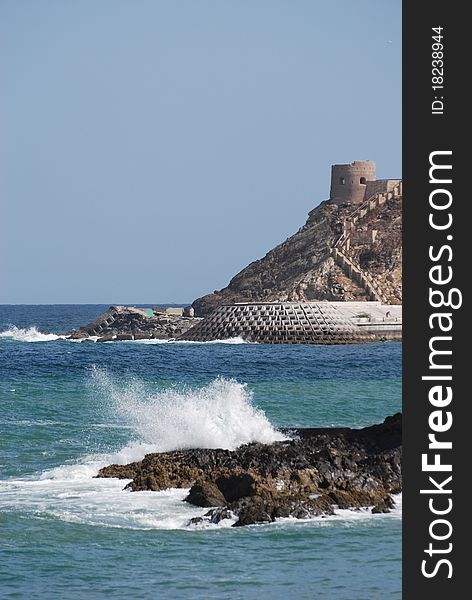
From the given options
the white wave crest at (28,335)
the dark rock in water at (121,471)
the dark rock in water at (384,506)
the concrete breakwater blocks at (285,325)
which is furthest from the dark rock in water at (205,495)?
the white wave crest at (28,335)

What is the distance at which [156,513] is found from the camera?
20.9m

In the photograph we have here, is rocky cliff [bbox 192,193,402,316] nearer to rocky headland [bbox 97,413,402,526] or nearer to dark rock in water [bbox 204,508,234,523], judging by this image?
rocky headland [bbox 97,413,402,526]

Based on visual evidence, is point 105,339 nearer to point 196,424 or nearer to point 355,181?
point 355,181

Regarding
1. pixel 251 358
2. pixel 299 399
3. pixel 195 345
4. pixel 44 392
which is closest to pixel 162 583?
pixel 299 399

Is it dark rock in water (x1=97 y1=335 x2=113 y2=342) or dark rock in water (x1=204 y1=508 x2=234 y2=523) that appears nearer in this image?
dark rock in water (x1=204 y1=508 x2=234 y2=523)

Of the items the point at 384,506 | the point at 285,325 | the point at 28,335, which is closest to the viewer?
the point at 384,506

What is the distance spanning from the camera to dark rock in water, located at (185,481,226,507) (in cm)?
2092

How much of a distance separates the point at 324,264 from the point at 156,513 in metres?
99.4

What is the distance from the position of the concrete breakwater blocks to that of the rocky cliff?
14555mm

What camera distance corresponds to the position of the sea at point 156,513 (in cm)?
1714

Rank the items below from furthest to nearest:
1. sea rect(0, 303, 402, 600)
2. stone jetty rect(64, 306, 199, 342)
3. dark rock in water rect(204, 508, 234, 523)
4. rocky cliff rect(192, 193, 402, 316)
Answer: rocky cliff rect(192, 193, 402, 316)
stone jetty rect(64, 306, 199, 342)
dark rock in water rect(204, 508, 234, 523)
sea rect(0, 303, 402, 600)

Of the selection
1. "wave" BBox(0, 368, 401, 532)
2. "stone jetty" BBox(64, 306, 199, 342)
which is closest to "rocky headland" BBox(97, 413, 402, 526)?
"wave" BBox(0, 368, 401, 532)

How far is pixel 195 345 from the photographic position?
91250mm

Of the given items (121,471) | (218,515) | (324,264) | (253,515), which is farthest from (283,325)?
(253,515)
